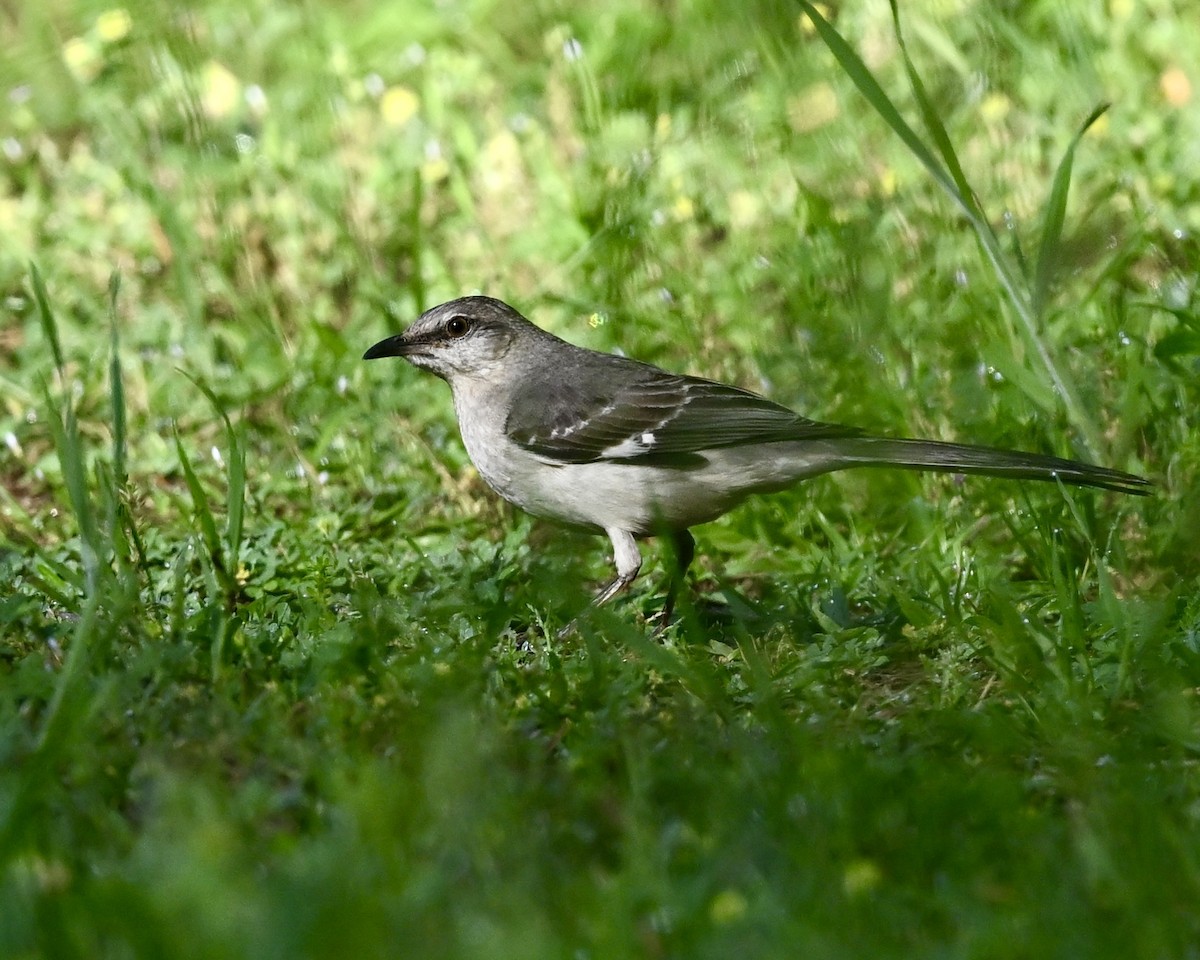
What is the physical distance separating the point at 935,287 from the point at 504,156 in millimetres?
2929

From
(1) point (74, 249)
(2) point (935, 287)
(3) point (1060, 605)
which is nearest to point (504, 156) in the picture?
(1) point (74, 249)

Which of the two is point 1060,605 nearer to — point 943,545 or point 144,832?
point 943,545

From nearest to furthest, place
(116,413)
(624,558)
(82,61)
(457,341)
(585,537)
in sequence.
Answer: (116,413), (585,537), (624,558), (457,341), (82,61)

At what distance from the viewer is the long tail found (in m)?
5.34

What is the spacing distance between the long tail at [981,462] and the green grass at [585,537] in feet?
0.61

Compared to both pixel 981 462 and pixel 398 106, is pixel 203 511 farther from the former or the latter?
pixel 398 106

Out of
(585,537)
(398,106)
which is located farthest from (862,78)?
(398,106)

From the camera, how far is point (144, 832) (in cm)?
348

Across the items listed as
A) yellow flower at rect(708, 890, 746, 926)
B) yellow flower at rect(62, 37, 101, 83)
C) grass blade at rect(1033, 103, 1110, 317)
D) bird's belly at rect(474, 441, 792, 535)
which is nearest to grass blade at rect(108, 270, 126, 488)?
bird's belly at rect(474, 441, 792, 535)

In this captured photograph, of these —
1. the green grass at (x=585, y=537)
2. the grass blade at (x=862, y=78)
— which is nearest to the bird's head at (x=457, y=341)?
the green grass at (x=585, y=537)

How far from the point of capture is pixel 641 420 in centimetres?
639

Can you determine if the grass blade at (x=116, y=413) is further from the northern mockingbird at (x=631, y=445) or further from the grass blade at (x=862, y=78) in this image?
the grass blade at (x=862, y=78)

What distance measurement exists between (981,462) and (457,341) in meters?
2.35

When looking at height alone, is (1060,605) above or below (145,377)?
below
